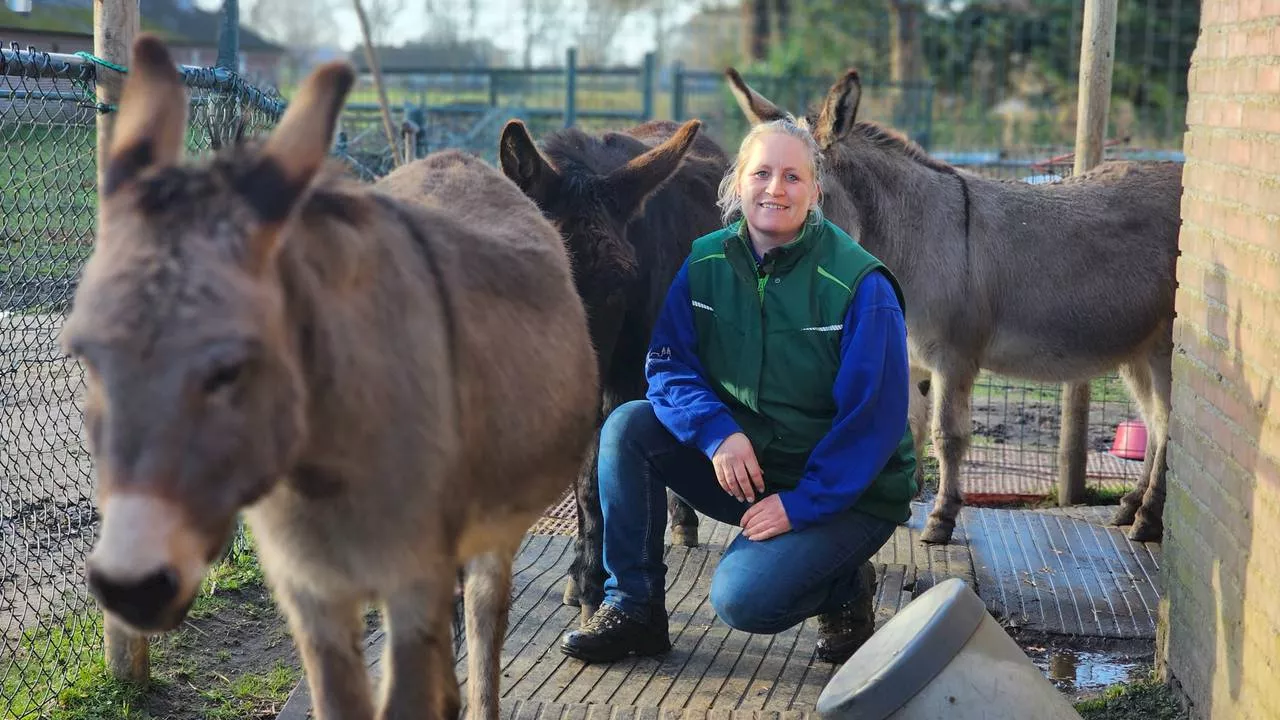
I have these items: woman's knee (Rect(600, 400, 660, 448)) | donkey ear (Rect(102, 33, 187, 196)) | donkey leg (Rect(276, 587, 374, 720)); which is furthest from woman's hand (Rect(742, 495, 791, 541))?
donkey ear (Rect(102, 33, 187, 196))

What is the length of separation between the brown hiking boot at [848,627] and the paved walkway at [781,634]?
68mm

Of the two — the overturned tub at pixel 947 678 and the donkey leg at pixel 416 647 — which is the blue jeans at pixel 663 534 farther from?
the donkey leg at pixel 416 647

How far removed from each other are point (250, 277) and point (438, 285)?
57cm

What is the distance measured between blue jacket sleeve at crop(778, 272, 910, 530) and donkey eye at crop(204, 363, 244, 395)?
6.19ft

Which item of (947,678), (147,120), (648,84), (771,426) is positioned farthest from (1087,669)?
(648,84)

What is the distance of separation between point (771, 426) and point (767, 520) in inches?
12.0

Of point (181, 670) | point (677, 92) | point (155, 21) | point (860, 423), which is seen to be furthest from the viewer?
point (155, 21)

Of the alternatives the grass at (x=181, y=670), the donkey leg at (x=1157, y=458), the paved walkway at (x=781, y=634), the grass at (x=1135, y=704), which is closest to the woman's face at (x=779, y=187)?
the paved walkway at (x=781, y=634)

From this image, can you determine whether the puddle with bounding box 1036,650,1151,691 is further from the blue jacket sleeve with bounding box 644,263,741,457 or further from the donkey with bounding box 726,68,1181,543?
the blue jacket sleeve with bounding box 644,263,741,457

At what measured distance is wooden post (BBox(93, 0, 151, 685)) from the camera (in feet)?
11.6

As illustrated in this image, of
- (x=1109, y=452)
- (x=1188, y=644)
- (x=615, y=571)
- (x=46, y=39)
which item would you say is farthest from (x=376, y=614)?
(x=1109, y=452)

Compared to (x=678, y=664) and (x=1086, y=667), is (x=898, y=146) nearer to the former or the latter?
(x=1086, y=667)

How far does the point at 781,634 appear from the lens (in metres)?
4.09

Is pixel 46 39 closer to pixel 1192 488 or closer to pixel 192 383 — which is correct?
pixel 192 383
